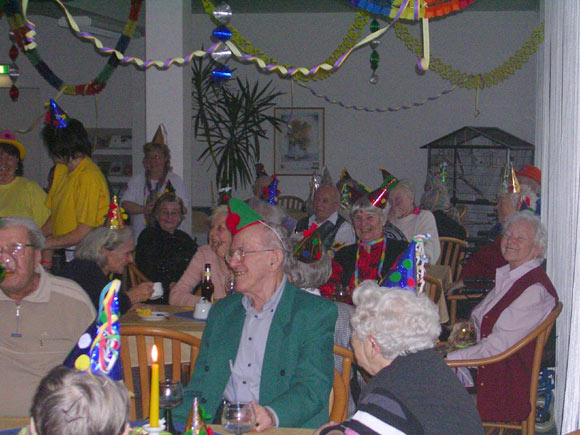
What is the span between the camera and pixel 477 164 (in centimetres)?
922

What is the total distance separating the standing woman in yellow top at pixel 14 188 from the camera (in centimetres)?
452

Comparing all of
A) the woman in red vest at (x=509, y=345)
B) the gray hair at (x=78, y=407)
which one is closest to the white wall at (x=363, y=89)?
the woman in red vest at (x=509, y=345)

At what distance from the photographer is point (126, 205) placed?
19.3 ft

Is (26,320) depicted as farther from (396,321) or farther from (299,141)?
(299,141)

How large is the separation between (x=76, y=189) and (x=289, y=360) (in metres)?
2.50

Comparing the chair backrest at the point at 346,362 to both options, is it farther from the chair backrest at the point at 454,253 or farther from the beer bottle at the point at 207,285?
the chair backrest at the point at 454,253

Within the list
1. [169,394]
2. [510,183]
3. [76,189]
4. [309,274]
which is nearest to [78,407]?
[169,394]

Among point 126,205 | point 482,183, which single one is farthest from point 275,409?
point 482,183

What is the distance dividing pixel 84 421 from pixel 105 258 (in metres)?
2.04

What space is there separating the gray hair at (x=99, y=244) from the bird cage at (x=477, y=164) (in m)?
6.56

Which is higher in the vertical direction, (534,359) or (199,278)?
(199,278)

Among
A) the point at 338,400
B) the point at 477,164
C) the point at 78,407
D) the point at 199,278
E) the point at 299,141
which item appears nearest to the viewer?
the point at 78,407

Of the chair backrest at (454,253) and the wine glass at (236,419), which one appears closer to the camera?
the wine glass at (236,419)

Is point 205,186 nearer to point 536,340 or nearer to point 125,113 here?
point 125,113
